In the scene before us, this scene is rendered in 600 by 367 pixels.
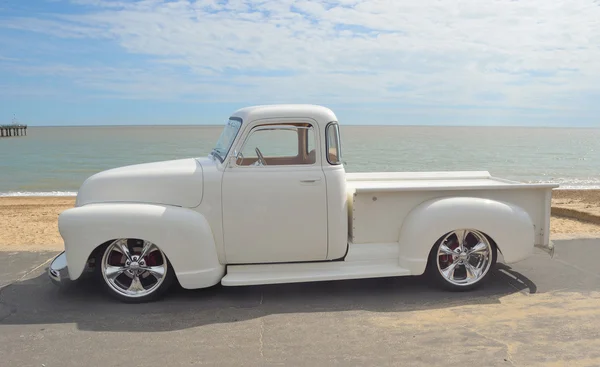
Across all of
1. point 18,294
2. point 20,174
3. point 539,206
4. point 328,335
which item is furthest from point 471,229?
point 20,174

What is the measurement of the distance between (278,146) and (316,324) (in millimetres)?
1763

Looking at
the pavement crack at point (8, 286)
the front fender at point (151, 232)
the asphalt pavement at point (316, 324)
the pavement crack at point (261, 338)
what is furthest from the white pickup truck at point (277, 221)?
the pavement crack at point (261, 338)

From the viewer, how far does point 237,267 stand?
5293 mm

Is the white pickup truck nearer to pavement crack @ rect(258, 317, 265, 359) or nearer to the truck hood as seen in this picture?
the truck hood

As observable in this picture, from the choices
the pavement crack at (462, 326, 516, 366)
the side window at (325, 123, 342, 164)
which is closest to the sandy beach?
the pavement crack at (462, 326, 516, 366)

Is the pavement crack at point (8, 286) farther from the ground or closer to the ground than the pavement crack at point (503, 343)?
closer to the ground

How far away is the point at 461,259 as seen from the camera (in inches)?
214

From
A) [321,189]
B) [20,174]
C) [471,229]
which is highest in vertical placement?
[321,189]

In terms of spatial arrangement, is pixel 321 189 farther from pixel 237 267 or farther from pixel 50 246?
pixel 50 246

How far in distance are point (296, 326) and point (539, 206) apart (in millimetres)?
3054

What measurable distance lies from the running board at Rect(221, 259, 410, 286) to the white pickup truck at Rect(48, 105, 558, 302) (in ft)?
0.04

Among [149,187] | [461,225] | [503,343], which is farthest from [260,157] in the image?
[503,343]

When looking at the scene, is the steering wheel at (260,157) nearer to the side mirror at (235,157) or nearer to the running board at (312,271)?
the side mirror at (235,157)

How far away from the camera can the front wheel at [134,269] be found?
5082 mm
